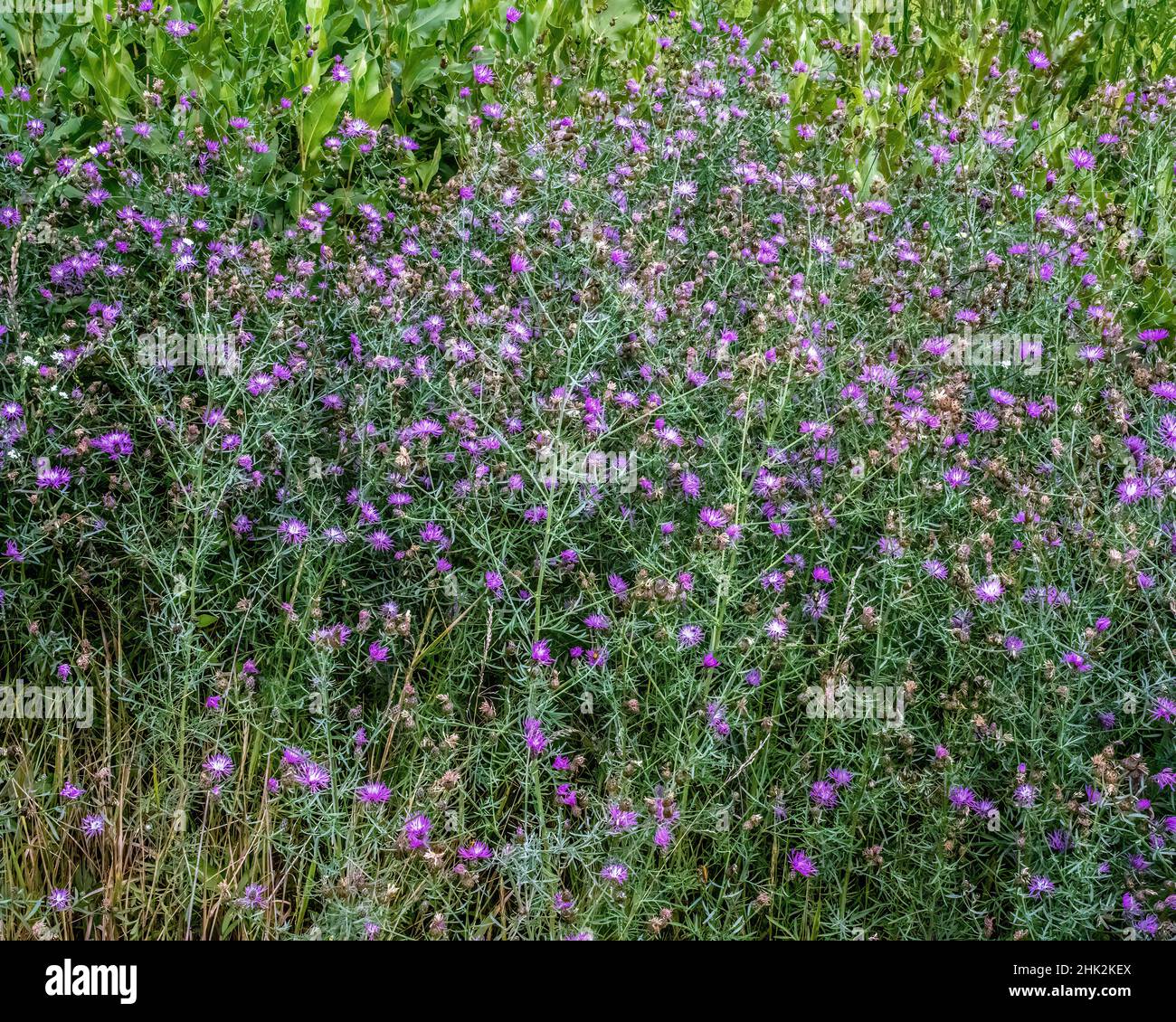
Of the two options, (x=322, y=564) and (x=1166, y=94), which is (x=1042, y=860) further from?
(x=1166, y=94)

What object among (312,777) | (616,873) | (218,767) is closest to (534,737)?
(616,873)

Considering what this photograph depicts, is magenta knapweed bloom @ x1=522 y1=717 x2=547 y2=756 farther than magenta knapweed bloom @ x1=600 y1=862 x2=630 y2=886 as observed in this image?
Yes

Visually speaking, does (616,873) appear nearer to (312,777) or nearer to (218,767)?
(312,777)

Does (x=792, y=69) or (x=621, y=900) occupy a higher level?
(x=792, y=69)

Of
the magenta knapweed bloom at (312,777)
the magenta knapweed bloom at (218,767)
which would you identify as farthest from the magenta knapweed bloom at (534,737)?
the magenta knapweed bloom at (218,767)

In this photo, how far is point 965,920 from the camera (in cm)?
289

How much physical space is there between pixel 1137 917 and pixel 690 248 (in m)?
2.50

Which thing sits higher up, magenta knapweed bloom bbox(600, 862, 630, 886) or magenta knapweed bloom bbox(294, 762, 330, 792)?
magenta knapweed bloom bbox(294, 762, 330, 792)

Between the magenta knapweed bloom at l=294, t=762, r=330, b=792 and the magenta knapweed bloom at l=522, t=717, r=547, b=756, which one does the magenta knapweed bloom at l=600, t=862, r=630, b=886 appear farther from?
the magenta knapweed bloom at l=294, t=762, r=330, b=792

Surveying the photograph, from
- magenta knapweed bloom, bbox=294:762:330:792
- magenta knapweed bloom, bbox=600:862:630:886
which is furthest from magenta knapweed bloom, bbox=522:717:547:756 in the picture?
magenta knapweed bloom, bbox=294:762:330:792

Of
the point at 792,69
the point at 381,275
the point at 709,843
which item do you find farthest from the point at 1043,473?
the point at 792,69

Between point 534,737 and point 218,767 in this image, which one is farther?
point 534,737

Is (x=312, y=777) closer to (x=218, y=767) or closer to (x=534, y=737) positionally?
(x=218, y=767)

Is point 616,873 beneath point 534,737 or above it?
beneath
